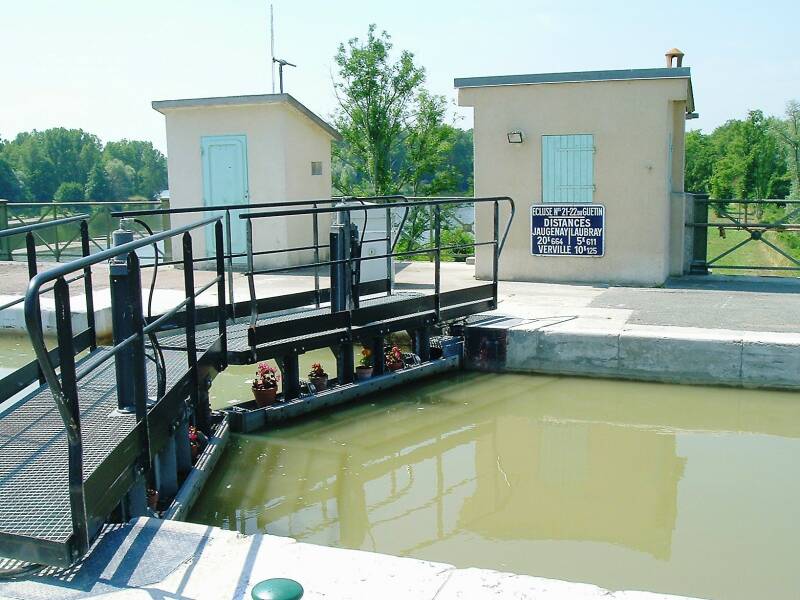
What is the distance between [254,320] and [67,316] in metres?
3.05

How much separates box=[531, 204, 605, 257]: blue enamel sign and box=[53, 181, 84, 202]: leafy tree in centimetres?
4701

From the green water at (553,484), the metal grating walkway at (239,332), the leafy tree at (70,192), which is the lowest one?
the green water at (553,484)

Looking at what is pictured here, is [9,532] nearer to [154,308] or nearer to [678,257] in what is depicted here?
[154,308]

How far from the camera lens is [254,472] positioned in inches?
231

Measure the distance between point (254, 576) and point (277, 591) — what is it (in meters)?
0.48

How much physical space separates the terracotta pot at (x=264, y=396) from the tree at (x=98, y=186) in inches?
2107

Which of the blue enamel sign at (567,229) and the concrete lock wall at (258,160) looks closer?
the blue enamel sign at (567,229)

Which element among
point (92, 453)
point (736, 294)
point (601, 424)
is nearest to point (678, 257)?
point (736, 294)

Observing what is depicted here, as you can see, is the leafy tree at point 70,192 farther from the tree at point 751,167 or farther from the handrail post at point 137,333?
the handrail post at point 137,333

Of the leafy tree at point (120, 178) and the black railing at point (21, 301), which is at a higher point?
the leafy tree at point (120, 178)

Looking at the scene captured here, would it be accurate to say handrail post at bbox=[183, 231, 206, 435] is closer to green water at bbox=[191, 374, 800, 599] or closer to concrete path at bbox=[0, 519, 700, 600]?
green water at bbox=[191, 374, 800, 599]

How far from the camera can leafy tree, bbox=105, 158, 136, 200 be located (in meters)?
58.5

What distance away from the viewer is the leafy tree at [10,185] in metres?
53.2

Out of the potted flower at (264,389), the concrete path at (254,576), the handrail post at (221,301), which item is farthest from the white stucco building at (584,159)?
the concrete path at (254,576)
